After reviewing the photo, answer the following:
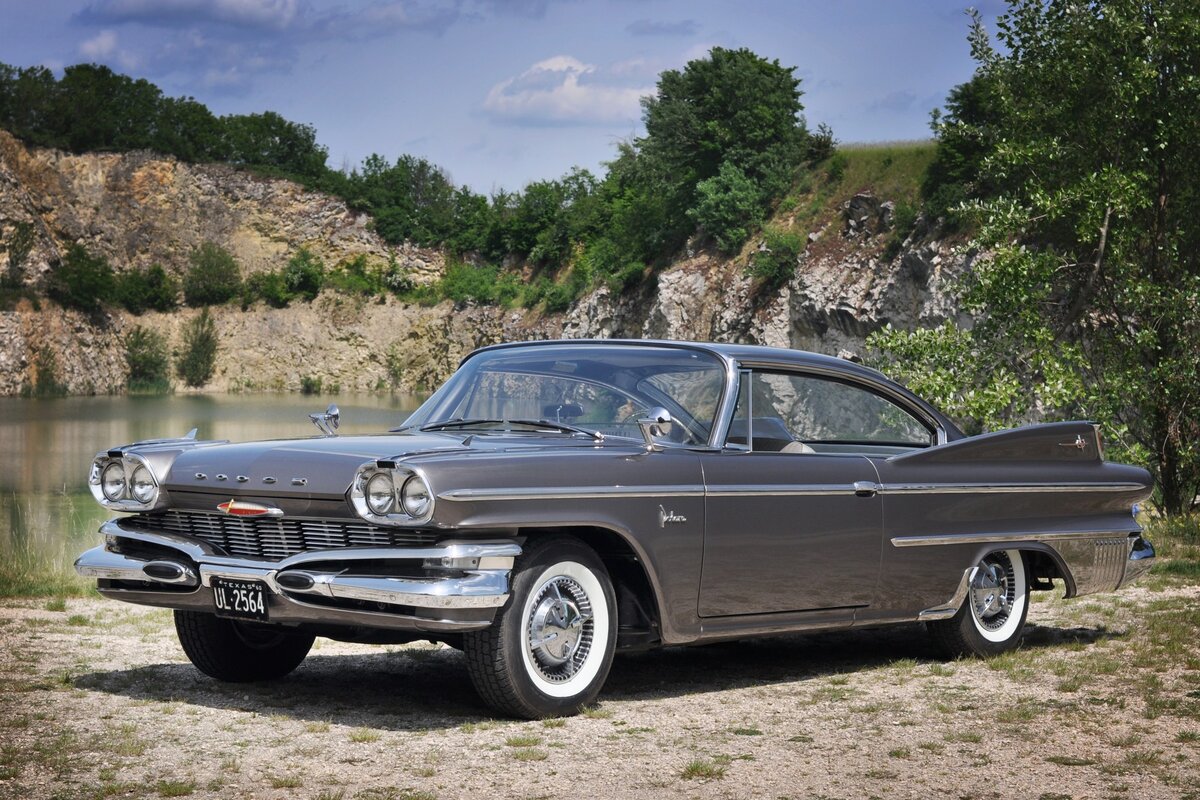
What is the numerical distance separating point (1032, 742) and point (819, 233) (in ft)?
177

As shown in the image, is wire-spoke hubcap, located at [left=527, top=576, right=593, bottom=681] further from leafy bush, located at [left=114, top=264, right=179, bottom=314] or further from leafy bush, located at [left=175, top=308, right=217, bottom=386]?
leafy bush, located at [left=114, top=264, right=179, bottom=314]

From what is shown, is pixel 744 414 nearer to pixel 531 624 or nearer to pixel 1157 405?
pixel 531 624

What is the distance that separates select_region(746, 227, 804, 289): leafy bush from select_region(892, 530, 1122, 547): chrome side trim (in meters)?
50.0

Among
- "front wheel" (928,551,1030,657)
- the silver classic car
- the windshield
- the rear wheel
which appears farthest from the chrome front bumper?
"front wheel" (928,551,1030,657)

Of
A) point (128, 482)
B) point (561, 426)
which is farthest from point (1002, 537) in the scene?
point (128, 482)

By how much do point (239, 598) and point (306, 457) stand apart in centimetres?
64

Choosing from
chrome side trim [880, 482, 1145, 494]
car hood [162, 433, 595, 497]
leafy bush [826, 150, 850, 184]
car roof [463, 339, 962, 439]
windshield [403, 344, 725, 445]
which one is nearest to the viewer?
car hood [162, 433, 595, 497]

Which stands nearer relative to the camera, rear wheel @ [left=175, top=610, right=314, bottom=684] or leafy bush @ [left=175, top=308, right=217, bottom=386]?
rear wheel @ [left=175, top=610, right=314, bottom=684]

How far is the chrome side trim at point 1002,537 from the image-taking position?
7425 millimetres

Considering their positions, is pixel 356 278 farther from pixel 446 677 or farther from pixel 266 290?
pixel 446 677

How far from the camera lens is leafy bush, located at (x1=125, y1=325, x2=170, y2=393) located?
9194cm

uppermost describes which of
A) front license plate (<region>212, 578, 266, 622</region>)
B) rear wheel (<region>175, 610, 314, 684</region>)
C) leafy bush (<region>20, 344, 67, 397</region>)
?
leafy bush (<region>20, 344, 67, 397</region>)

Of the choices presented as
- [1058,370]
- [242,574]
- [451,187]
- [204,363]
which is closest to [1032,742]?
[242,574]

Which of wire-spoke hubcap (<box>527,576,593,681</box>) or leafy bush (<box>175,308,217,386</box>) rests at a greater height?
leafy bush (<box>175,308,217,386</box>)
